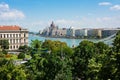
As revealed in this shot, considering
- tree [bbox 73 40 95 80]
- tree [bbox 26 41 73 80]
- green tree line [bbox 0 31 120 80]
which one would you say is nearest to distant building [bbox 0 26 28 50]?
green tree line [bbox 0 31 120 80]

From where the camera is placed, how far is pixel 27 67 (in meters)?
33.0

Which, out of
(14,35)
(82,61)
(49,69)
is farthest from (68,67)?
(14,35)

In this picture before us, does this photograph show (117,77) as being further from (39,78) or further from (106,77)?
(39,78)

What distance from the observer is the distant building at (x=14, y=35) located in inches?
3575

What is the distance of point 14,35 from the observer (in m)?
92.6

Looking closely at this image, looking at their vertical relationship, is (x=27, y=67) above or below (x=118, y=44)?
below

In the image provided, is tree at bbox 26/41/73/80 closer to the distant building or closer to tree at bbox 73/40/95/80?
tree at bbox 73/40/95/80

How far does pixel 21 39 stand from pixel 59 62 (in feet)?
207

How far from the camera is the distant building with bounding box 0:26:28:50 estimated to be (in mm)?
90812

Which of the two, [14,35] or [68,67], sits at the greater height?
[14,35]

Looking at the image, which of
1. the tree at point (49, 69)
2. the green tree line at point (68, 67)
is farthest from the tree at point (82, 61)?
the tree at point (49, 69)

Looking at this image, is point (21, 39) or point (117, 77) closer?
point (117, 77)

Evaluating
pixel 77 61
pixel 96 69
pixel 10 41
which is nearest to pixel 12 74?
pixel 96 69

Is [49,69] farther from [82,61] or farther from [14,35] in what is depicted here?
[14,35]
